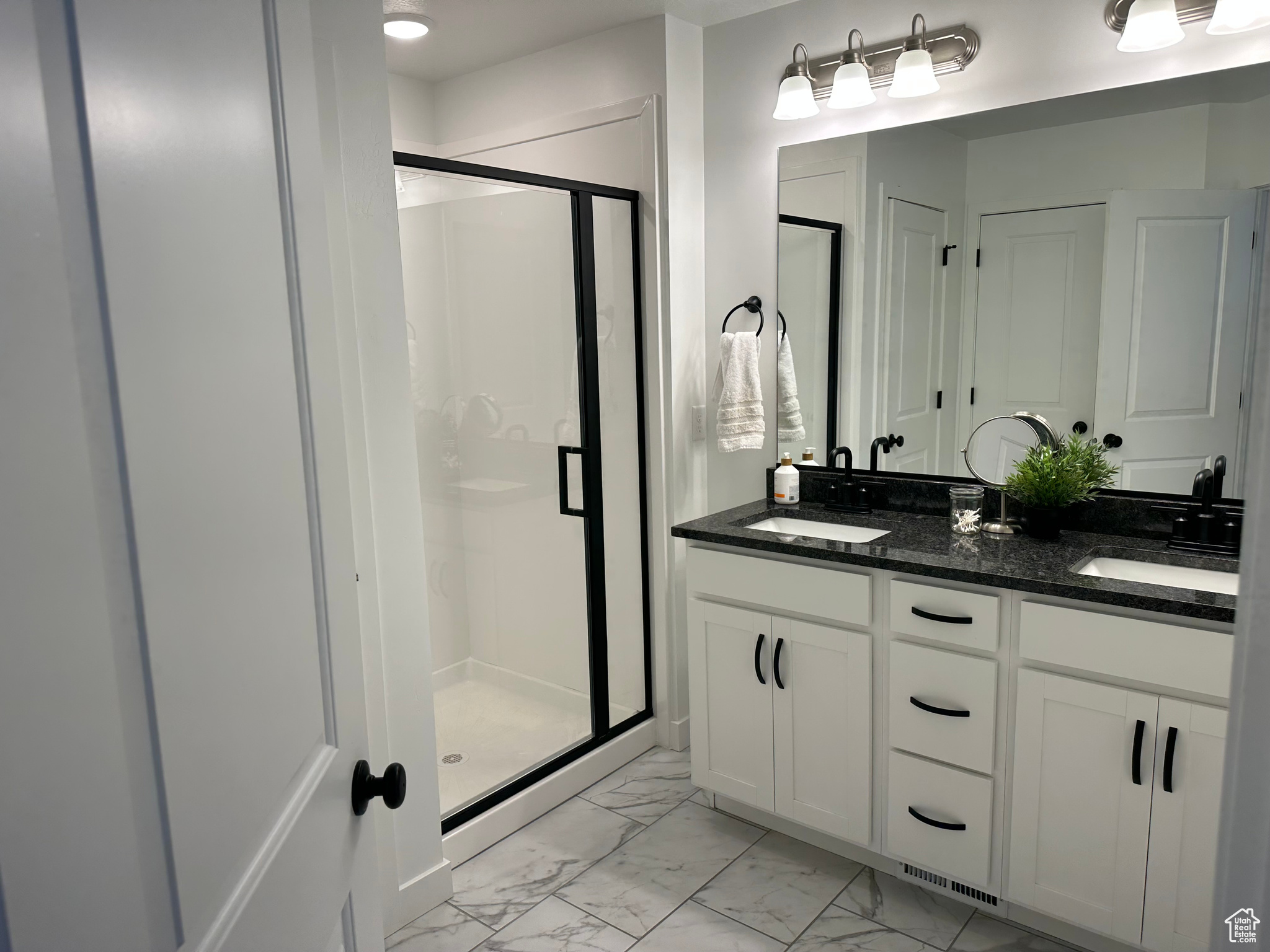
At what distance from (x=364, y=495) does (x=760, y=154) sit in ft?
5.48

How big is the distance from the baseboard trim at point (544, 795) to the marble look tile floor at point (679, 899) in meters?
0.03

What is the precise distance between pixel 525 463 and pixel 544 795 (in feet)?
3.36

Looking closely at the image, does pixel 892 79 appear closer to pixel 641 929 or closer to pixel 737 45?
pixel 737 45

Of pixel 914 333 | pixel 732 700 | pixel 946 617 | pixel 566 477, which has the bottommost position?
pixel 732 700

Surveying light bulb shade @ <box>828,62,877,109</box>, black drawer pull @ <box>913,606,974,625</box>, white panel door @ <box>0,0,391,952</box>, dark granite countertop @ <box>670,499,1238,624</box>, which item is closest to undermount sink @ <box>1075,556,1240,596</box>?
dark granite countertop @ <box>670,499,1238,624</box>

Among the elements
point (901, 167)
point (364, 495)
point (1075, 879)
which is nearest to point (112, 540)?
point (364, 495)

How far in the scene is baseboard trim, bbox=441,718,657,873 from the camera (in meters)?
2.38

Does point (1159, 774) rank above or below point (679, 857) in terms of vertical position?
above

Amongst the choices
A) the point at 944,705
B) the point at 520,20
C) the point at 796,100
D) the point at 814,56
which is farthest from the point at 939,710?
the point at 520,20

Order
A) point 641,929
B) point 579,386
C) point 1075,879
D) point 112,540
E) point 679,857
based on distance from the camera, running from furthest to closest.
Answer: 1. point 579,386
2. point 679,857
3. point 641,929
4. point 1075,879
5. point 112,540

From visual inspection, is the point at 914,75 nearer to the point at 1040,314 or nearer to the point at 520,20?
the point at 1040,314

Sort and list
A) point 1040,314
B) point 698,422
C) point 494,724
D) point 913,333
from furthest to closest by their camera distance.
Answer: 1. point 698,422
2. point 494,724
3. point 913,333
4. point 1040,314

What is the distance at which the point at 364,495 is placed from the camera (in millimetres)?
1919

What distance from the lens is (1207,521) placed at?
2049 millimetres
